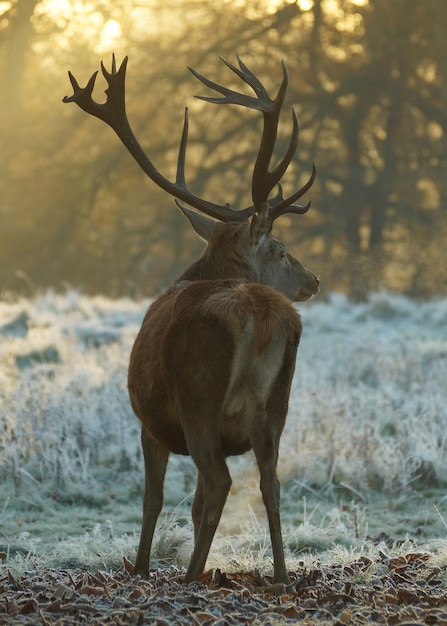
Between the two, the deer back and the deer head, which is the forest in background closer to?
the deer head

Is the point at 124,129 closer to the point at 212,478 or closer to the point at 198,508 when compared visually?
the point at 198,508

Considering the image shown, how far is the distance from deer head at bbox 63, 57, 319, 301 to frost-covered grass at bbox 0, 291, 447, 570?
1.48 m

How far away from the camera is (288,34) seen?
22844 mm

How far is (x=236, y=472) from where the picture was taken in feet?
25.9

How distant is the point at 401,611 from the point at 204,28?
19903mm

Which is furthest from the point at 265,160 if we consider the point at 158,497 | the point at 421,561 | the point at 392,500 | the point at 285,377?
the point at 392,500

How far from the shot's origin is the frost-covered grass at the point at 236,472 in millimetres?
6035

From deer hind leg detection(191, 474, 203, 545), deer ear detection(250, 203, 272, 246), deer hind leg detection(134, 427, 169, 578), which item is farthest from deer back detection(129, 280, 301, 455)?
deer ear detection(250, 203, 272, 246)

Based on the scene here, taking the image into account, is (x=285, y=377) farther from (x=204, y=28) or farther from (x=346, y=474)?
(x=204, y=28)

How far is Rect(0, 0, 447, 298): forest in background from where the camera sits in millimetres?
22266

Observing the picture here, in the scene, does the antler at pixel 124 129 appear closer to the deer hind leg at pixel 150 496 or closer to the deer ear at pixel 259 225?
the deer ear at pixel 259 225

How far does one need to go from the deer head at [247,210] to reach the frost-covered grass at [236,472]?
1.48m

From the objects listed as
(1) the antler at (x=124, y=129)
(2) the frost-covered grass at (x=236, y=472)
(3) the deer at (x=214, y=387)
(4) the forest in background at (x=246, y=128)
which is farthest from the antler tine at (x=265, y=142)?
(4) the forest in background at (x=246, y=128)

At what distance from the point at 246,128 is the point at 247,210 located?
17.3 metres
